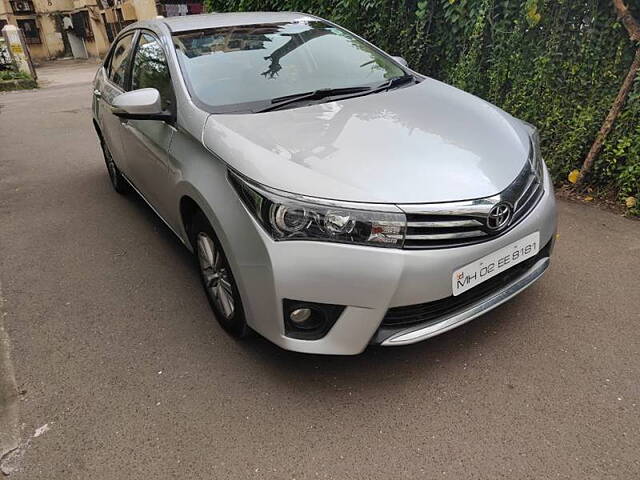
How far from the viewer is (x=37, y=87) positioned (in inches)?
562

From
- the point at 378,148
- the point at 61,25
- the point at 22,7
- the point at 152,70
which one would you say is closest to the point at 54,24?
the point at 61,25

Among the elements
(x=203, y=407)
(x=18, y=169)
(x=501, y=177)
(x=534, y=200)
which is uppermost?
(x=501, y=177)

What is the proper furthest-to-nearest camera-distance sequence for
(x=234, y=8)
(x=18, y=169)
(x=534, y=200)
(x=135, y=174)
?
1. (x=234, y=8)
2. (x=18, y=169)
3. (x=135, y=174)
4. (x=534, y=200)

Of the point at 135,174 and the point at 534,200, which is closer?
the point at 534,200

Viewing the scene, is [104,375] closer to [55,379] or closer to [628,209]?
[55,379]

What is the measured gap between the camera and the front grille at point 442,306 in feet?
6.44

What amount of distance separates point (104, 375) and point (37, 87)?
48.9ft

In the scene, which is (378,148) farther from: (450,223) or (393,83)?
(393,83)

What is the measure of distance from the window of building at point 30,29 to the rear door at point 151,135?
109 feet

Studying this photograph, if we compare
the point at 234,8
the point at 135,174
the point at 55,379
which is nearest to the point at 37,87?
the point at 234,8

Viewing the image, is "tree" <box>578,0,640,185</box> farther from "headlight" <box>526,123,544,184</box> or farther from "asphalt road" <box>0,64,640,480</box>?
"headlight" <box>526,123,544,184</box>

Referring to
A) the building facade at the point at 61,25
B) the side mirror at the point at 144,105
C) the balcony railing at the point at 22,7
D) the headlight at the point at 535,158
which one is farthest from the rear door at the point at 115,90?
the balcony railing at the point at 22,7

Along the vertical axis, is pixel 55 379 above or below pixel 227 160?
below

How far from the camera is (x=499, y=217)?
6.46ft
